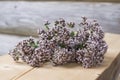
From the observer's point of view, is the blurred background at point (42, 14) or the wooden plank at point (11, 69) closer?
the wooden plank at point (11, 69)

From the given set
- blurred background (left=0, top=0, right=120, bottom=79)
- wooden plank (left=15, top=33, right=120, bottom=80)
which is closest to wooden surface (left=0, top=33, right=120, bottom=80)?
wooden plank (left=15, top=33, right=120, bottom=80)

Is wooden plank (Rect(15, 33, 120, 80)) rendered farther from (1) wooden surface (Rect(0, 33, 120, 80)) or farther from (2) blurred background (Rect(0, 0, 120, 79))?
(2) blurred background (Rect(0, 0, 120, 79))

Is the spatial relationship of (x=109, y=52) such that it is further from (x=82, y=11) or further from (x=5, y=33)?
(x=5, y=33)

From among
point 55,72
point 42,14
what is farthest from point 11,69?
point 42,14

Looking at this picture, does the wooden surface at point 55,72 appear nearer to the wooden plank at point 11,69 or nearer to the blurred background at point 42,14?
the wooden plank at point 11,69

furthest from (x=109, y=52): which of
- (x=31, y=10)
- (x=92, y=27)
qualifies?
(x=31, y=10)

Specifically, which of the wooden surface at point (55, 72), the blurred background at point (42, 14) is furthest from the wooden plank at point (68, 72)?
the blurred background at point (42, 14)

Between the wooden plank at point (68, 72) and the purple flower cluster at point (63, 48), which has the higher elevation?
the purple flower cluster at point (63, 48)
